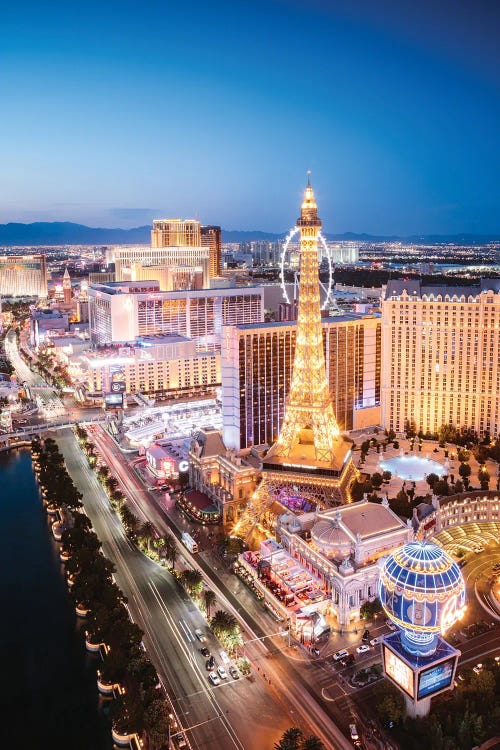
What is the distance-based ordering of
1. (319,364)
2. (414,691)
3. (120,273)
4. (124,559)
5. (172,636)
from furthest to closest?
(120,273) < (319,364) < (124,559) < (172,636) < (414,691)

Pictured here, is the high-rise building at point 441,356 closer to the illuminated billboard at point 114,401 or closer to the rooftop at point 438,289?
the rooftop at point 438,289

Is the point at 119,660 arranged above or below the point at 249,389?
below

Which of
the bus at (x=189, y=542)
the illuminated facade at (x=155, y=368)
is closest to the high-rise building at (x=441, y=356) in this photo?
the bus at (x=189, y=542)

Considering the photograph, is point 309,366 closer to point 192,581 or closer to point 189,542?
point 189,542

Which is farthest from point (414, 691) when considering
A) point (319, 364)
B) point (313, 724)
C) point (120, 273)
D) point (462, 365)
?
point (120, 273)

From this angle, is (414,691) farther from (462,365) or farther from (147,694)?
(462,365)

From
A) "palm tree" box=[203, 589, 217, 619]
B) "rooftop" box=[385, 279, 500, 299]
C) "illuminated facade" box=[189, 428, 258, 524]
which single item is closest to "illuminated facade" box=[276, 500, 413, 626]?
"palm tree" box=[203, 589, 217, 619]

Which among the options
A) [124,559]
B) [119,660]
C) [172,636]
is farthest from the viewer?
[124,559]
